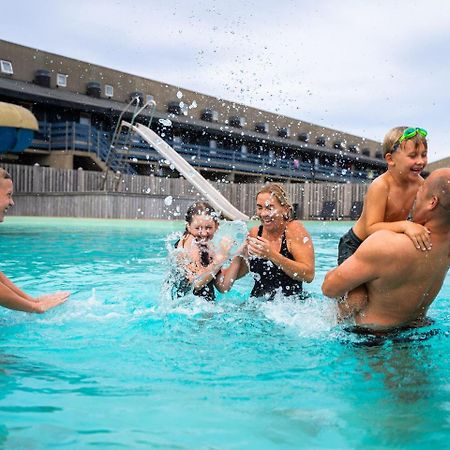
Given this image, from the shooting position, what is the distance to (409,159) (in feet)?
11.3

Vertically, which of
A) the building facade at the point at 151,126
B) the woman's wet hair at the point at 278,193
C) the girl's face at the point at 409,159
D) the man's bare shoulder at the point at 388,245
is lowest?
the man's bare shoulder at the point at 388,245

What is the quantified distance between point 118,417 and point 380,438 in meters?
1.02

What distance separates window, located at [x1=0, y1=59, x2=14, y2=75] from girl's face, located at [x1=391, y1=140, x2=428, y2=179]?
24.1 meters

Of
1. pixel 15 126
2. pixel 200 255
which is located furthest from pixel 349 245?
pixel 15 126

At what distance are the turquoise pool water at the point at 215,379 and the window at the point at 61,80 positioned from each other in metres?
23.7

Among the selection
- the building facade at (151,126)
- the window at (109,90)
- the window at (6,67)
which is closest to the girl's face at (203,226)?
the building facade at (151,126)

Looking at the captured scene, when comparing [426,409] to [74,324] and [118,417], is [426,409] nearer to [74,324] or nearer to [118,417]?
[118,417]

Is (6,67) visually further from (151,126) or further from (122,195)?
(122,195)

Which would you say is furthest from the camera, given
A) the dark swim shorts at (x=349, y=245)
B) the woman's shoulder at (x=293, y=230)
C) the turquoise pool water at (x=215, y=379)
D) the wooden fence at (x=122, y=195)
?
the wooden fence at (x=122, y=195)

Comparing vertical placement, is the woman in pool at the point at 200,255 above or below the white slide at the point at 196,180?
below

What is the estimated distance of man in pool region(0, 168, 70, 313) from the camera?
3443 millimetres

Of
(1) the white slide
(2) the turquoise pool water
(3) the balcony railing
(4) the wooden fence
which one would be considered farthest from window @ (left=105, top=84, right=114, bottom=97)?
(2) the turquoise pool water

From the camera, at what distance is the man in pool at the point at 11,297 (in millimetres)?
3443

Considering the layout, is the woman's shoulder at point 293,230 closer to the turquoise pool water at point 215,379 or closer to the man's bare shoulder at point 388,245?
the turquoise pool water at point 215,379
